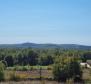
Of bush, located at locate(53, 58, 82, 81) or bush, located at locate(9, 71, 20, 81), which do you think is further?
bush, located at locate(53, 58, 82, 81)

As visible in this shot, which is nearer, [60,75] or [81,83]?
[81,83]

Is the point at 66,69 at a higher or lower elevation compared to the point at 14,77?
higher

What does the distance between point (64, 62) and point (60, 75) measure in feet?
5.46

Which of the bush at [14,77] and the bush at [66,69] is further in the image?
the bush at [66,69]

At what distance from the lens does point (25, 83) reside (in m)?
26.2

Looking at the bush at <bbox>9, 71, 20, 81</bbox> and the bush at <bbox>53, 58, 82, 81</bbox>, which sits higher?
the bush at <bbox>53, 58, 82, 81</bbox>

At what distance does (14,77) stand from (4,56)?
3631 centimetres

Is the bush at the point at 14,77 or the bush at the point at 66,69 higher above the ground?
the bush at the point at 66,69

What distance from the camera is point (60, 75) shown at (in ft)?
105

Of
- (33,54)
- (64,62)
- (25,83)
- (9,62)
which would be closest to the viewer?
(25,83)

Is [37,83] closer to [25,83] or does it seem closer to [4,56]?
[25,83]

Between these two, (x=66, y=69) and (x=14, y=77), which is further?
(x=66, y=69)

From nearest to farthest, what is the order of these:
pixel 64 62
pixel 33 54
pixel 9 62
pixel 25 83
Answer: pixel 25 83
pixel 64 62
pixel 9 62
pixel 33 54

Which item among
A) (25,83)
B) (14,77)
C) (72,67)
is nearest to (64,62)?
(72,67)
